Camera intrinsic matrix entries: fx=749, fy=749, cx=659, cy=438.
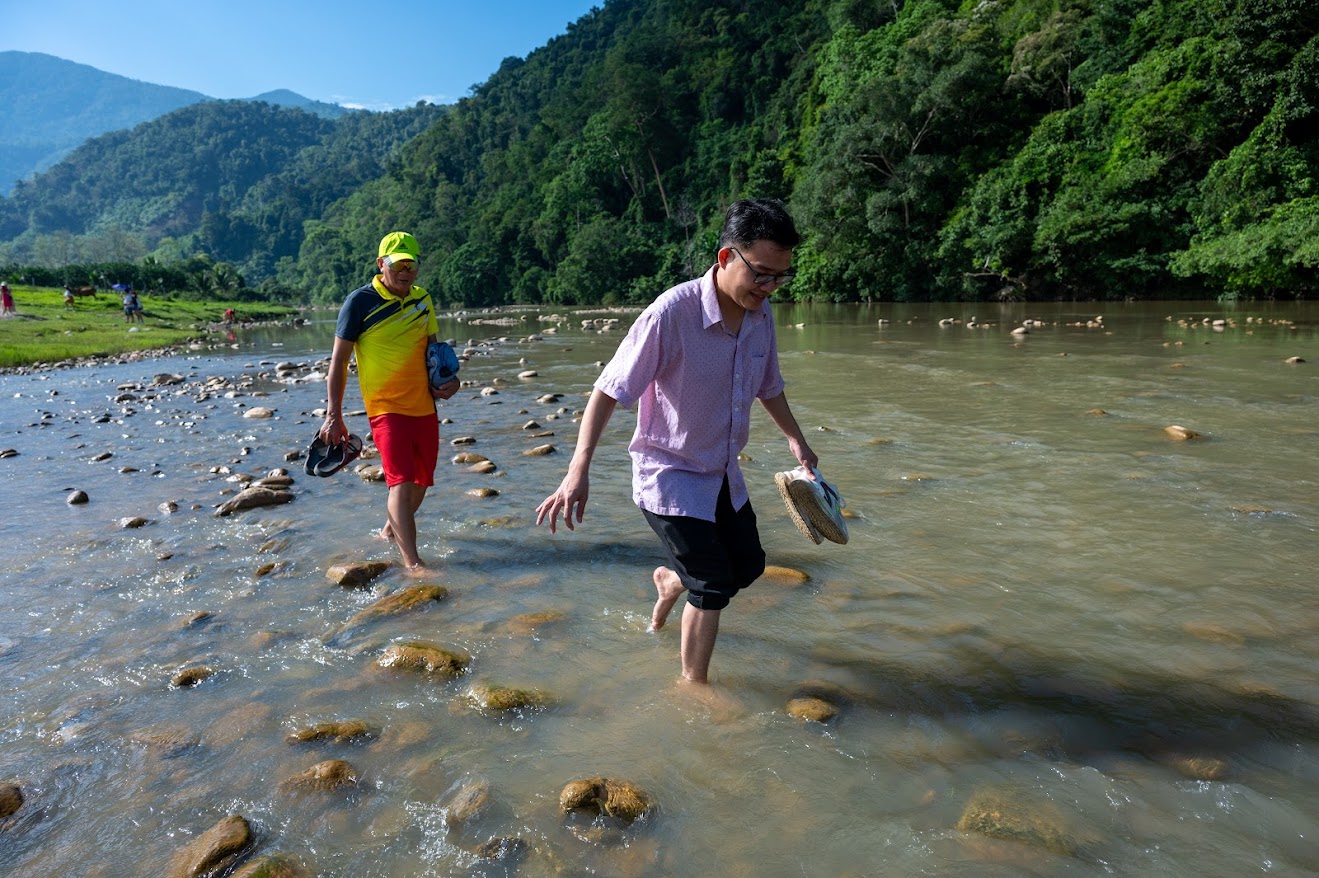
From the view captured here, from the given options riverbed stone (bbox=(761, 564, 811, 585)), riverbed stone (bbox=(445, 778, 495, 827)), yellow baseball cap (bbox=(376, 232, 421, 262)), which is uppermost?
yellow baseball cap (bbox=(376, 232, 421, 262))

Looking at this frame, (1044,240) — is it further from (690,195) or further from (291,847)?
(690,195)

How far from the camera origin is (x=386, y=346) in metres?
5.16

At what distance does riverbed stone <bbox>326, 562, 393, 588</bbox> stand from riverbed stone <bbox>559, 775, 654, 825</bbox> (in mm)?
2760

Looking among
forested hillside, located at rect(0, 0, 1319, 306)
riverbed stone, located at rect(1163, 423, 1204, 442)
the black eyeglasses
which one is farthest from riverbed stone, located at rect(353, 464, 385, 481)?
forested hillside, located at rect(0, 0, 1319, 306)

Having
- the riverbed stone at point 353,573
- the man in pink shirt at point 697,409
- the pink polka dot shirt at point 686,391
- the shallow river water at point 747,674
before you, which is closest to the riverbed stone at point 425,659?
the shallow river water at point 747,674

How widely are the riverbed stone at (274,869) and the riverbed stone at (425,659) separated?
122 cm

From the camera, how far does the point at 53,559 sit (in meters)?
5.54

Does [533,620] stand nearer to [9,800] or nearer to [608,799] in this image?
[608,799]

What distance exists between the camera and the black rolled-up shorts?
121 inches

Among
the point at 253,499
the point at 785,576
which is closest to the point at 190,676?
the point at 785,576

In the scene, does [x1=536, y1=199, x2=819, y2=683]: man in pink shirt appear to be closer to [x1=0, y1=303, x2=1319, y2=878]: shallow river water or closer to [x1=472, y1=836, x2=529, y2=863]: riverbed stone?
[x1=0, y1=303, x2=1319, y2=878]: shallow river water

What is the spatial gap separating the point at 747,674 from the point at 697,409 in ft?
4.33

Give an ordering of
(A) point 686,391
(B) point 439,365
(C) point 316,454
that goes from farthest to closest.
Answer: (C) point 316,454 → (B) point 439,365 → (A) point 686,391

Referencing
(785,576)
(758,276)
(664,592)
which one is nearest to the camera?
(758,276)
